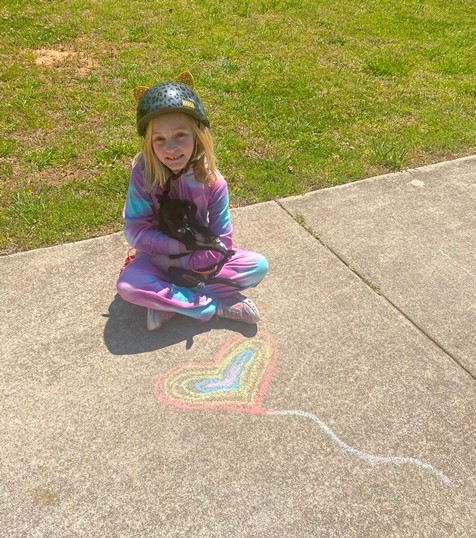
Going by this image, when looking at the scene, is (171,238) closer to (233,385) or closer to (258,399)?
(233,385)

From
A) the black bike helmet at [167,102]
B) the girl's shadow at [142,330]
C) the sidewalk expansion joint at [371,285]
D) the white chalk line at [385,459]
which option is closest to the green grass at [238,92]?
the sidewalk expansion joint at [371,285]

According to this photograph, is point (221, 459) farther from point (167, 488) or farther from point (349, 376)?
point (349, 376)

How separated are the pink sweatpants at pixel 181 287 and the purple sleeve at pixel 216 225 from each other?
0.38 feet

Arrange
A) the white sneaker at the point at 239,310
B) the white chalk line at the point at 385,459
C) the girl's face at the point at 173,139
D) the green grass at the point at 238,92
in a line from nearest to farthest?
the white chalk line at the point at 385,459
the girl's face at the point at 173,139
the white sneaker at the point at 239,310
the green grass at the point at 238,92

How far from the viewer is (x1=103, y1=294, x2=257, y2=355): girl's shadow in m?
2.93

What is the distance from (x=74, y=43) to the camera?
255 inches

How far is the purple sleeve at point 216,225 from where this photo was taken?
307cm

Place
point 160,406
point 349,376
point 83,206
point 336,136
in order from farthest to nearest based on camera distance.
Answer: point 336,136 → point 83,206 → point 349,376 → point 160,406

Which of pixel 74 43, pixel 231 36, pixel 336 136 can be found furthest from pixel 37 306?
pixel 231 36

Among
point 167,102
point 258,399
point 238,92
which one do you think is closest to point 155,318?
point 258,399

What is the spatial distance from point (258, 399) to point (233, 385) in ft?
0.47

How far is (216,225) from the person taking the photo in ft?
10.2

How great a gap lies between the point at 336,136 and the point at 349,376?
2.76 meters

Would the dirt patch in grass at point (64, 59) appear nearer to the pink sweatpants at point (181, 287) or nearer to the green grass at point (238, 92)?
the green grass at point (238, 92)
